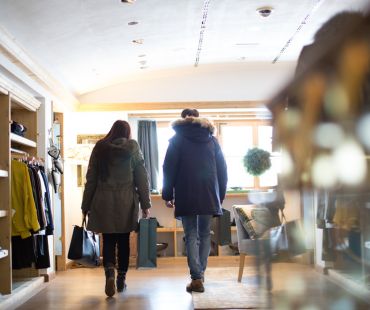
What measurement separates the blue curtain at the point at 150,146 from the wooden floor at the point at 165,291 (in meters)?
1.15

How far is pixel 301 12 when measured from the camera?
12.9ft

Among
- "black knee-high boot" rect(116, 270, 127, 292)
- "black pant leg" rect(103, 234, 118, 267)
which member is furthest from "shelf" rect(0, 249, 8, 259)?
"black knee-high boot" rect(116, 270, 127, 292)

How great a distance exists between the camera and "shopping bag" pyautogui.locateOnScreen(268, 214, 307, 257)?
389 mm

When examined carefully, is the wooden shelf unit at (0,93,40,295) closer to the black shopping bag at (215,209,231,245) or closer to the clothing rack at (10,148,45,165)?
the clothing rack at (10,148,45,165)

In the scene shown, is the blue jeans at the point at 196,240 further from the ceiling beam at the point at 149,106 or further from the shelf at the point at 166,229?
the ceiling beam at the point at 149,106

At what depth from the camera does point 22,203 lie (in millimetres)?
3838

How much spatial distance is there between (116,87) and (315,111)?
19.9 ft

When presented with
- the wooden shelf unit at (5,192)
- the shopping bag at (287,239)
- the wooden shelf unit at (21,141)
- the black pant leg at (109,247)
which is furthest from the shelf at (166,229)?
the shopping bag at (287,239)

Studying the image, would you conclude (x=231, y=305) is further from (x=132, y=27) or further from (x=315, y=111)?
(x=315, y=111)

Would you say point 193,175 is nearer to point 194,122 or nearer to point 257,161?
point 194,122

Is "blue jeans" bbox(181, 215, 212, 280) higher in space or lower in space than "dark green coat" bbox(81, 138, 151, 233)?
lower

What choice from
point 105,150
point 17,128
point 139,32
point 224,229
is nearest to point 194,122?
point 105,150

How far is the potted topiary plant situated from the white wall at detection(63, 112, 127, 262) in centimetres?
501

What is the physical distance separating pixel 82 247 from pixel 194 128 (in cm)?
113
